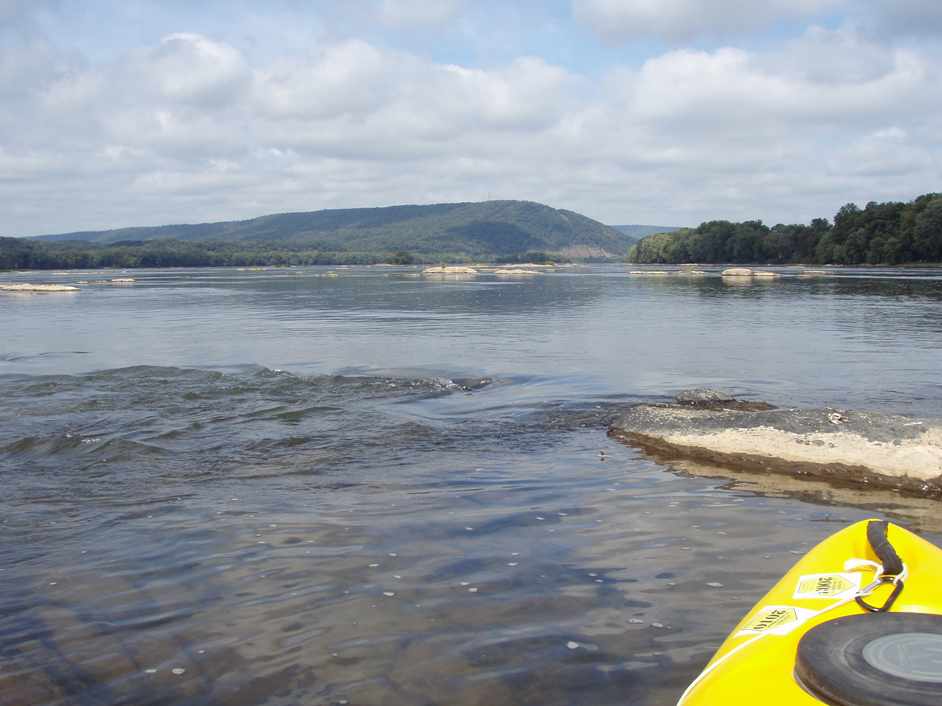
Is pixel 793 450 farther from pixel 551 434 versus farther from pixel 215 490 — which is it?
pixel 215 490

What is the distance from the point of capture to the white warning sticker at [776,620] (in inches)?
179

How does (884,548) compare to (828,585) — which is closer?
(828,585)

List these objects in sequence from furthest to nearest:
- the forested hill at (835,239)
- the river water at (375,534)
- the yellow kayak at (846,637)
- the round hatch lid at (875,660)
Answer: the forested hill at (835,239) → the river water at (375,534) → the yellow kayak at (846,637) → the round hatch lid at (875,660)

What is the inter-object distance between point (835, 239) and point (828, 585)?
14666cm

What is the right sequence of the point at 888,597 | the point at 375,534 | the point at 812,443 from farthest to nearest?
1. the point at 812,443
2. the point at 375,534
3. the point at 888,597

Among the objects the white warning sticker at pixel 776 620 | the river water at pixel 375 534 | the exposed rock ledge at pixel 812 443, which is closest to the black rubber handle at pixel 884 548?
the white warning sticker at pixel 776 620

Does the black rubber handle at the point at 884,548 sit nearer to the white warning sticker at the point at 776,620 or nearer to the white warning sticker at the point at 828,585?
the white warning sticker at the point at 828,585

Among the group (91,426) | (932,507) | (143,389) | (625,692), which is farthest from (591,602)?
(143,389)

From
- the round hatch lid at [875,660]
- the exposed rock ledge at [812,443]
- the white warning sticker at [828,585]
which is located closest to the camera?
the round hatch lid at [875,660]

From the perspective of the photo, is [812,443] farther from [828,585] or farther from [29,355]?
[29,355]

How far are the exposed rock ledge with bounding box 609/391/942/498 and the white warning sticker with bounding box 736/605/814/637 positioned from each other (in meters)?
5.77

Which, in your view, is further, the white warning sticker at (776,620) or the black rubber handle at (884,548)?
the black rubber handle at (884,548)

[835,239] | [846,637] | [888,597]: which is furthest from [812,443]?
[835,239]

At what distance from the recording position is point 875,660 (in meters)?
3.92
